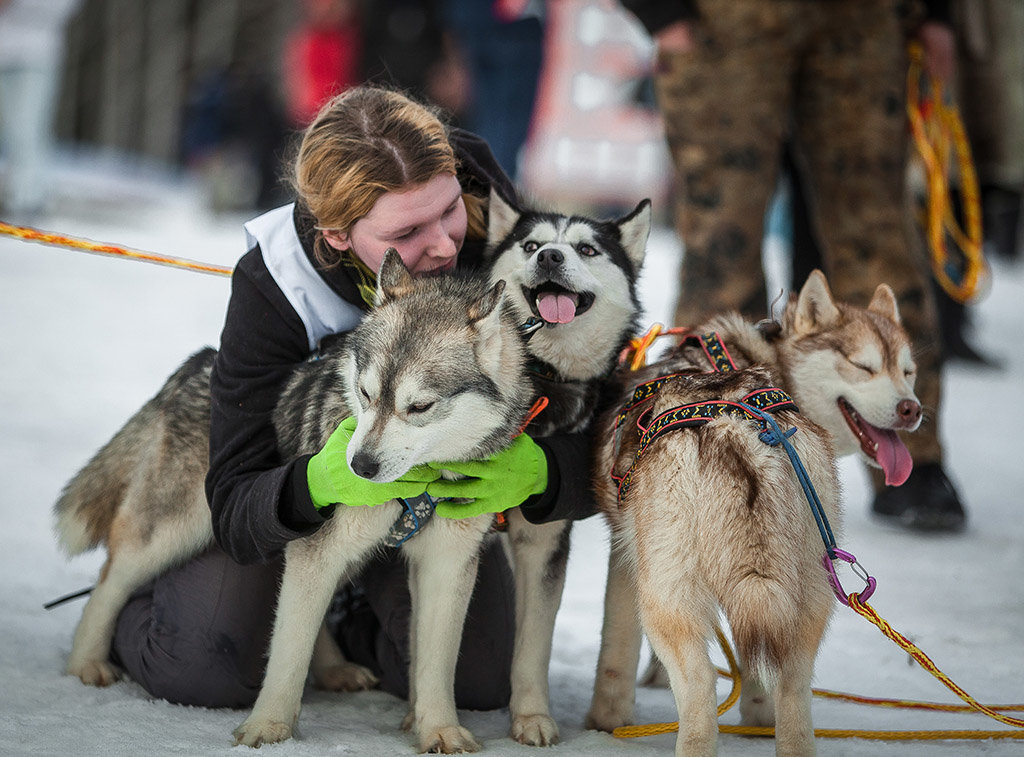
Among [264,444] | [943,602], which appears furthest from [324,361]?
[943,602]

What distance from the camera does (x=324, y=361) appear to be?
242 cm

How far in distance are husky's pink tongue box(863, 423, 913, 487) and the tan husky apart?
0.08 meters

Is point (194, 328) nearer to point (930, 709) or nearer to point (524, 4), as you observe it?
point (524, 4)

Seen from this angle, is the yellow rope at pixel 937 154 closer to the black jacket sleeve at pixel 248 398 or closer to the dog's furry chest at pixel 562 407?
the dog's furry chest at pixel 562 407

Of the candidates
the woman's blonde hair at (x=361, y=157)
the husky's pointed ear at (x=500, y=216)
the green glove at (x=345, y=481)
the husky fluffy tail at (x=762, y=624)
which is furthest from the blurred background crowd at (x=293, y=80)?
the husky fluffy tail at (x=762, y=624)

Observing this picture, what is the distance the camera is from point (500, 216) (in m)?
2.66

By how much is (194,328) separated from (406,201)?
170 inches

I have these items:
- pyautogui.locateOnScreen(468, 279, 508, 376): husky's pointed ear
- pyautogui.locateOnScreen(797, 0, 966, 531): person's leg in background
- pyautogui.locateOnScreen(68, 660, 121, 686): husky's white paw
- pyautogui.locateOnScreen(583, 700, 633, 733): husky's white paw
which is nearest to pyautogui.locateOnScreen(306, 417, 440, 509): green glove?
pyautogui.locateOnScreen(468, 279, 508, 376): husky's pointed ear

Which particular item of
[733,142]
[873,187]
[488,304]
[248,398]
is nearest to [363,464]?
[488,304]

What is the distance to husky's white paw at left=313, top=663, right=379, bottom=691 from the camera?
8.84 feet

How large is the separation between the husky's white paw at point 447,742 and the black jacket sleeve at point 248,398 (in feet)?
1.67

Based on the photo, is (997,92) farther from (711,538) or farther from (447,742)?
(447,742)

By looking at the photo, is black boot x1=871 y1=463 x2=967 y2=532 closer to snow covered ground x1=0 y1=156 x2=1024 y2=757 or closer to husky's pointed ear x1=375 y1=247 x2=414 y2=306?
snow covered ground x1=0 y1=156 x2=1024 y2=757

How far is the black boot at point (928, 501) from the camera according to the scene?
3.88m
